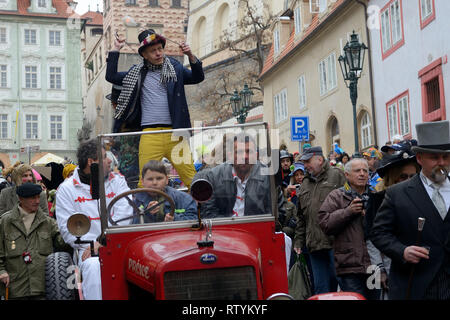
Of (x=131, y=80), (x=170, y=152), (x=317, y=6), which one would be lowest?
(x=170, y=152)

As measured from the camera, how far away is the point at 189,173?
6.30 metres

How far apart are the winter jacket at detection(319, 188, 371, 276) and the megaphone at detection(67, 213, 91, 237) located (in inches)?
105

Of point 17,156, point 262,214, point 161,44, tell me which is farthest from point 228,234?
point 17,156

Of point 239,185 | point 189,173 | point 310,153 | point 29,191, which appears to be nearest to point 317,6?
point 310,153

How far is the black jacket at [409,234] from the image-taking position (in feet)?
18.1

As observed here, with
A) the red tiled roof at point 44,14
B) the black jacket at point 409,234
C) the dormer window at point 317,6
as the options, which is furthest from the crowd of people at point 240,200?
the red tiled roof at point 44,14

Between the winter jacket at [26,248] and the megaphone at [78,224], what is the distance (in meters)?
1.81

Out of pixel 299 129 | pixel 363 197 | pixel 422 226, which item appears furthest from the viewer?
pixel 299 129

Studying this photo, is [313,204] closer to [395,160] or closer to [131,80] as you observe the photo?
[395,160]

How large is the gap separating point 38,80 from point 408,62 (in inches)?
1883

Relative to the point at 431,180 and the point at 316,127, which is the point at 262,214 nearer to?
the point at 431,180

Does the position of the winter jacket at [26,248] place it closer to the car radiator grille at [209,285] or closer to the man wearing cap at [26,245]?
the man wearing cap at [26,245]

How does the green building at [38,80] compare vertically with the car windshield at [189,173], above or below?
above

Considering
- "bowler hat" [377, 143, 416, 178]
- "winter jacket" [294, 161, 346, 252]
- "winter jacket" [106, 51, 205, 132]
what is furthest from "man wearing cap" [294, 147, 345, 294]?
"winter jacket" [106, 51, 205, 132]
